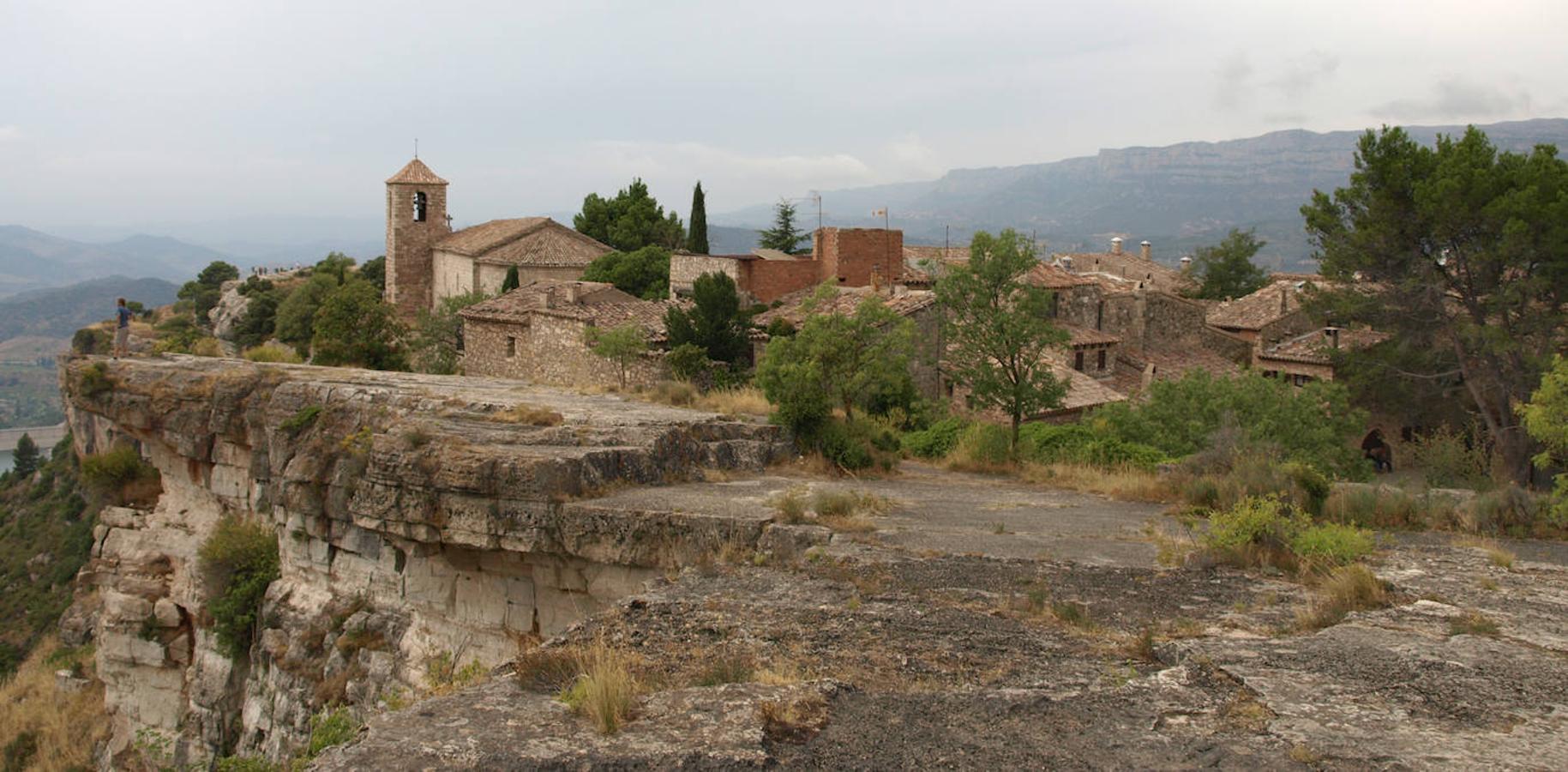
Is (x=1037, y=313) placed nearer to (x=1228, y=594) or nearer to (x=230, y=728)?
(x=1228, y=594)

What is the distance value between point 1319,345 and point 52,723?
2973 centimetres

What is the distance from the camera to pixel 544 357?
25297mm

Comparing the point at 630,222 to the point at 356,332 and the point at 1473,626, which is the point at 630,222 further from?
the point at 1473,626

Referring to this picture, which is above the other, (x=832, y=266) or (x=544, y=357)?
(x=832, y=266)

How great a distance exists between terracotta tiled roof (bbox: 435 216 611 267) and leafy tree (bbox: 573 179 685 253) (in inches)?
97.0

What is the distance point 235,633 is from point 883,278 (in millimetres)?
17796

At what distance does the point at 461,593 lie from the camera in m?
11.4

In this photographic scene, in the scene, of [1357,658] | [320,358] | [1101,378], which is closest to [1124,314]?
[1101,378]

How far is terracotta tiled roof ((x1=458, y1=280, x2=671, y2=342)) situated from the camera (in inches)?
961

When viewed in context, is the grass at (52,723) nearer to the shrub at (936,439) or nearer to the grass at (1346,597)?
the shrub at (936,439)

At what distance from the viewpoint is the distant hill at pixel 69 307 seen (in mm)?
150500

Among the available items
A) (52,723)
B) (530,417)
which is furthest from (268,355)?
(530,417)

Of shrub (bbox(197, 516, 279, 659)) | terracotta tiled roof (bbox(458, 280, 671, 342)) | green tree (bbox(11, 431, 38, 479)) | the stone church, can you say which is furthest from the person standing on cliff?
green tree (bbox(11, 431, 38, 479))

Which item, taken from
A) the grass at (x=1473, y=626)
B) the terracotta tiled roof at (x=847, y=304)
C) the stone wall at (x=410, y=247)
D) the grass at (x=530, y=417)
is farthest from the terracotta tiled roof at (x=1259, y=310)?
the stone wall at (x=410, y=247)
